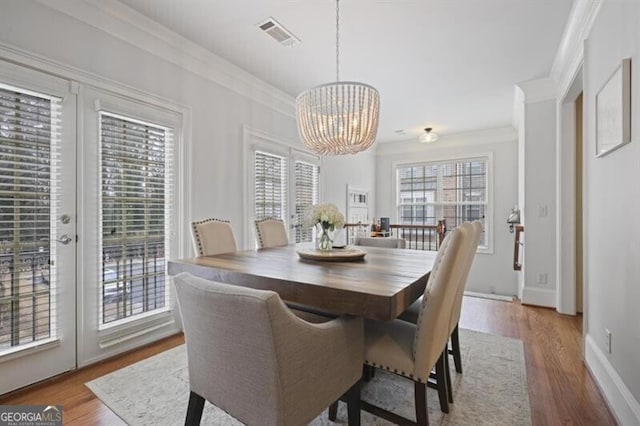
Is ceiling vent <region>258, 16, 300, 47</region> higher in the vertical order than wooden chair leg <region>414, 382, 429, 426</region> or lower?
higher

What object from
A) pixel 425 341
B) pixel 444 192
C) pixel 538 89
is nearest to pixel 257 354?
pixel 425 341

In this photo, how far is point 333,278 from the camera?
4.86 feet

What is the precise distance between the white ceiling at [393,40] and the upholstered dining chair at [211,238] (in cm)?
164

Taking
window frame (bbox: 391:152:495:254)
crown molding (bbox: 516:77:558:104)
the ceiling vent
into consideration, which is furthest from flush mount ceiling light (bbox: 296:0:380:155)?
window frame (bbox: 391:152:495:254)

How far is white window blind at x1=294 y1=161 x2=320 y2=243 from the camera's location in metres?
4.27

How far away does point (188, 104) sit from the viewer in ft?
9.45

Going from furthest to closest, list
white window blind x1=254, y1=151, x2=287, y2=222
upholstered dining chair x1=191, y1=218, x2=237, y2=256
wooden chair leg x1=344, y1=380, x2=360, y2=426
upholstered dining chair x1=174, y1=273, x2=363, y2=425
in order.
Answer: white window blind x1=254, y1=151, x2=287, y2=222, upholstered dining chair x1=191, y1=218, x2=237, y2=256, wooden chair leg x1=344, y1=380, x2=360, y2=426, upholstered dining chair x1=174, y1=273, x2=363, y2=425

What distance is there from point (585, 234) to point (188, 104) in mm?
3457

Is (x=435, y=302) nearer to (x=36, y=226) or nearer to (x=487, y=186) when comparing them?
(x=36, y=226)

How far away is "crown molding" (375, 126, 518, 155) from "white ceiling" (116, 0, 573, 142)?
5.19 ft

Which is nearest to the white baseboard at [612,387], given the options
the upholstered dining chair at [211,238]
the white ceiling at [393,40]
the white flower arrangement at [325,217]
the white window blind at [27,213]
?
the white flower arrangement at [325,217]

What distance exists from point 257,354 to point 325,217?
1280 millimetres

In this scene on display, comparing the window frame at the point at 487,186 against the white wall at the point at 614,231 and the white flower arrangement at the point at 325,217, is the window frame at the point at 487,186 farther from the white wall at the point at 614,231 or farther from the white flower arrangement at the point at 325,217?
the white flower arrangement at the point at 325,217

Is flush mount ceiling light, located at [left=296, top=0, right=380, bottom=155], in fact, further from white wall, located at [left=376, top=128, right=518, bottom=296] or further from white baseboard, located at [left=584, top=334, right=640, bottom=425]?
white wall, located at [left=376, top=128, right=518, bottom=296]
